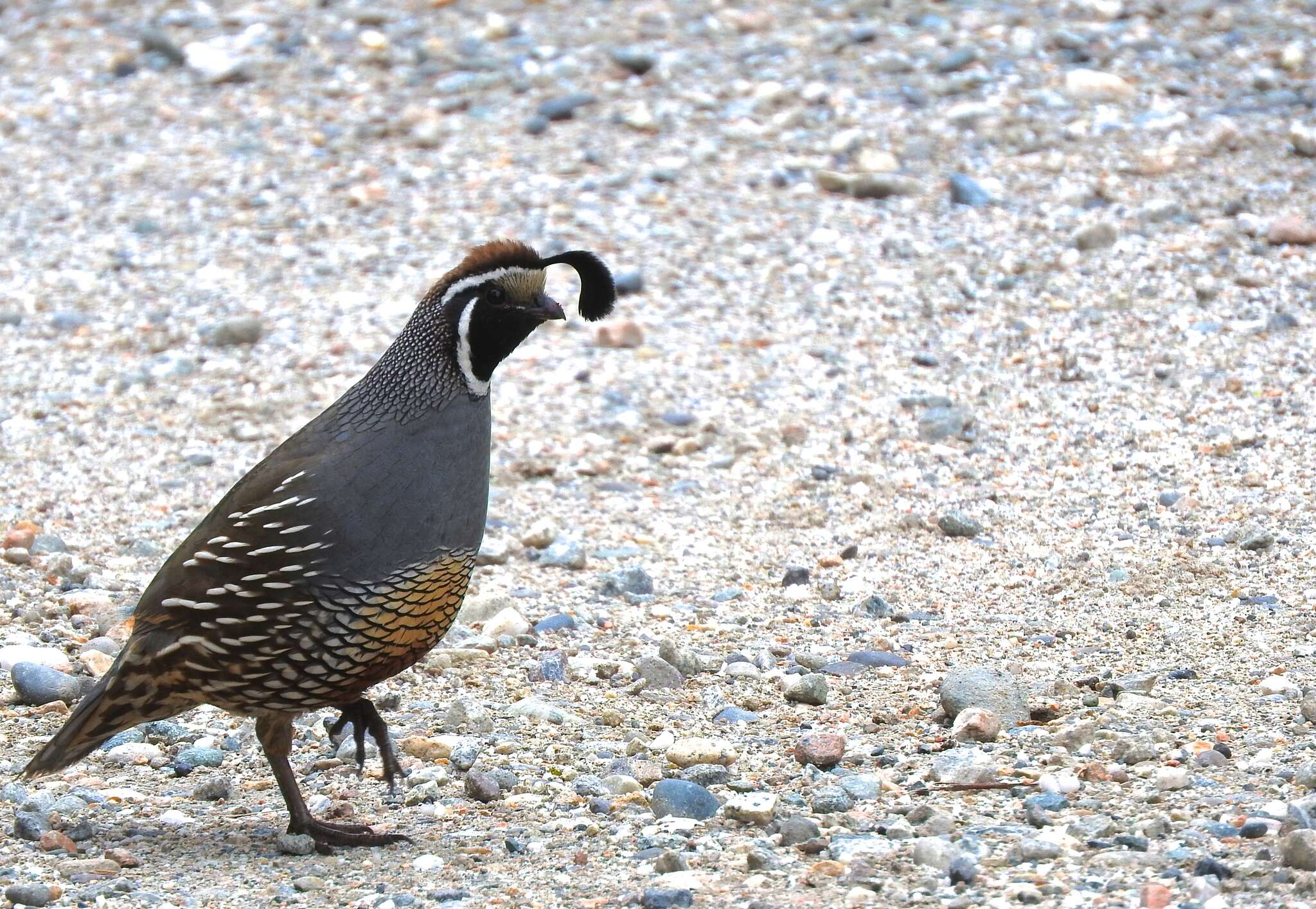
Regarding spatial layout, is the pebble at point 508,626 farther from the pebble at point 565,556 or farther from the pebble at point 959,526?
the pebble at point 959,526

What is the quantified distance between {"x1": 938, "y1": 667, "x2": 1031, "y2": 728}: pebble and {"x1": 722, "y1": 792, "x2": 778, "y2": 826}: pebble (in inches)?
34.5

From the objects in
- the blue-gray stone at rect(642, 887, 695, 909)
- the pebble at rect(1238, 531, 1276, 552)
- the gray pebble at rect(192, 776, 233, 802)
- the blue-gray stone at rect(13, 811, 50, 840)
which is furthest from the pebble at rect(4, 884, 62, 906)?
the pebble at rect(1238, 531, 1276, 552)

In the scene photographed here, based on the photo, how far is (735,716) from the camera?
5645 millimetres

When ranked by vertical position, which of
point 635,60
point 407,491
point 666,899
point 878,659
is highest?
point 407,491

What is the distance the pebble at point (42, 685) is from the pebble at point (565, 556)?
2.03 metres

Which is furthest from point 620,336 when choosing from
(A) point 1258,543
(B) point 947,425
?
(A) point 1258,543

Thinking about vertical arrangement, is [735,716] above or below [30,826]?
below

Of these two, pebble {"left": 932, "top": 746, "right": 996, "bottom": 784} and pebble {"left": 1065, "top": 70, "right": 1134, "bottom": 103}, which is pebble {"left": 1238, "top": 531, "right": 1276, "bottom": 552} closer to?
pebble {"left": 932, "top": 746, "right": 996, "bottom": 784}

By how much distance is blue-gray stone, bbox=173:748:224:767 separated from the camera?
550cm

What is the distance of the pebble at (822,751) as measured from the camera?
5.16 m

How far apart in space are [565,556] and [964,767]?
2495 mm

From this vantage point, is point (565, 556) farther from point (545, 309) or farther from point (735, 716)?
point (545, 309)

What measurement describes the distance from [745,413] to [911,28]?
17.2 ft

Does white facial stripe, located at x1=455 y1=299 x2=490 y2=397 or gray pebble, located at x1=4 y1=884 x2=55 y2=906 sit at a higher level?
A: white facial stripe, located at x1=455 y1=299 x2=490 y2=397
